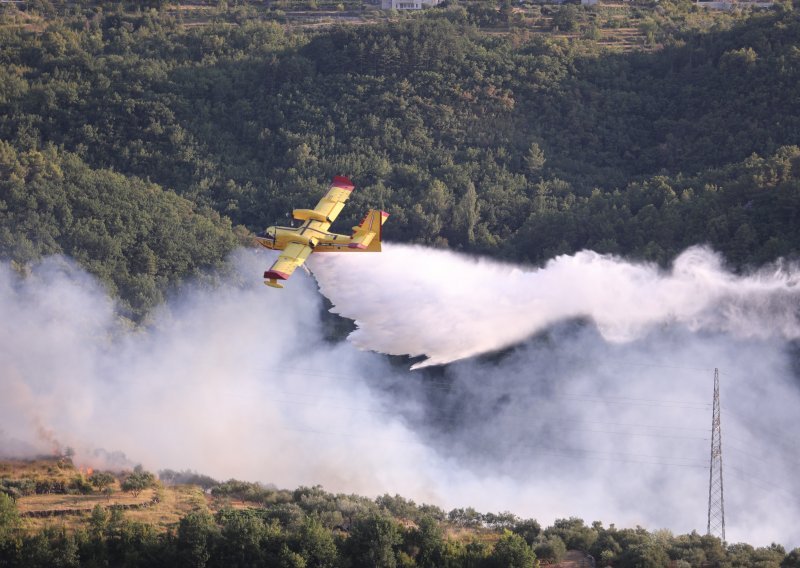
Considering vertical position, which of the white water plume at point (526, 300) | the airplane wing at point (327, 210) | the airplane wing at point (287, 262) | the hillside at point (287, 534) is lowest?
the hillside at point (287, 534)

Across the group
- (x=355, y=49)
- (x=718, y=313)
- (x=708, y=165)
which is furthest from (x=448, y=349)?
(x=355, y=49)

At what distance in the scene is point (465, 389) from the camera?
7412 centimetres

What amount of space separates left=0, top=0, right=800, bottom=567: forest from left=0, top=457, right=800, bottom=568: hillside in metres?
18.3

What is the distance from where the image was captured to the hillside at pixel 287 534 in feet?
179

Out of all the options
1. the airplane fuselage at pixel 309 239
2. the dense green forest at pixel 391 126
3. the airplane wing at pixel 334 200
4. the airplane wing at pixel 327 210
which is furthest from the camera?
the dense green forest at pixel 391 126

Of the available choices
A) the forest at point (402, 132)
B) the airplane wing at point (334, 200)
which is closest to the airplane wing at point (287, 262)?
the airplane wing at point (334, 200)

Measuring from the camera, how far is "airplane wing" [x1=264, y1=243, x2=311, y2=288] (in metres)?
62.9

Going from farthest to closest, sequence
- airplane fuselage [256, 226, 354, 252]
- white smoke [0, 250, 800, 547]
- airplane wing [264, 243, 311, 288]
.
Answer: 1. white smoke [0, 250, 800, 547]
2. airplane fuselage [256, 226, 354, 252]
3. airplane wing [264, 243, 311, 288]

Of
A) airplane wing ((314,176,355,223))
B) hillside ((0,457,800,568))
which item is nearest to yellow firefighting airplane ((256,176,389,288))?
airplane wing ((314,176,355,223))

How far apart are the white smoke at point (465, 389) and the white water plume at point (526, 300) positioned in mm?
87

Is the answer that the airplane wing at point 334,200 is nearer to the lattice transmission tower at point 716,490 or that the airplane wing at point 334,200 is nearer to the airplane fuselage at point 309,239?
the airplane fuselage at point 309,239

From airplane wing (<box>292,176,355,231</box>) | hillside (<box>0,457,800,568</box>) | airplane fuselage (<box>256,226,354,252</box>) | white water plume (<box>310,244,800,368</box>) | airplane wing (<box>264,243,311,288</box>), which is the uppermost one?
airplane wing (<box>292,176,355,231</box>)

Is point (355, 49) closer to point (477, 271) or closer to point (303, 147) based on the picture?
point (303, 147)

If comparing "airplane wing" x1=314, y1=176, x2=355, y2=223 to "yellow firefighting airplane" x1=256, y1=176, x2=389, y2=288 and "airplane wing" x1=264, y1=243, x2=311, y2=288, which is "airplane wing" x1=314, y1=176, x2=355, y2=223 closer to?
"yellow firefighting airplane" x1=256, y1=176, x2=389, y2=288
